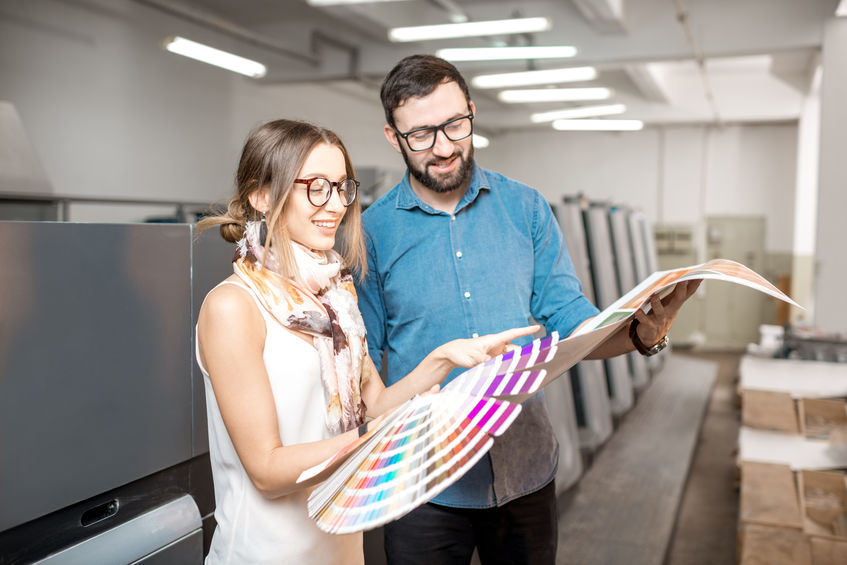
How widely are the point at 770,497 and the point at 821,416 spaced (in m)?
1.27

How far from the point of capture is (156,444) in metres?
1.60

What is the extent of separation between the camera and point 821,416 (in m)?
4.09

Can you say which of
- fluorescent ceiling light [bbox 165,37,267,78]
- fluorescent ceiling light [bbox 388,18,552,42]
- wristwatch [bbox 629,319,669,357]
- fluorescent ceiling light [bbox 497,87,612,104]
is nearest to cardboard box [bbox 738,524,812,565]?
wristwatch [bbox 629,319,669,357]

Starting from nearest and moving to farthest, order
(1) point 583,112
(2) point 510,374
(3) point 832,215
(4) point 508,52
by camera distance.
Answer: (2) point 510,374, (3) point 832,215, (4) point 508,52, (1) point 583,112

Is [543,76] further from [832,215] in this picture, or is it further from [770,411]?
[770,411]

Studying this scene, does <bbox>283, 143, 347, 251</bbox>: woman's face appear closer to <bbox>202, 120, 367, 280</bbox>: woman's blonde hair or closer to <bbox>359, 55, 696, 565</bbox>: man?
<bbox>202, 120, 367, 280</bbox>: woman's blonde hair

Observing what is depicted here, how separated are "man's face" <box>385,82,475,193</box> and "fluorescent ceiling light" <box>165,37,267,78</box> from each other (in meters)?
4.31

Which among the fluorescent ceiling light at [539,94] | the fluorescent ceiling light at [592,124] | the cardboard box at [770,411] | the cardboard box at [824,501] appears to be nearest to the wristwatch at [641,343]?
the cardboard box at [824,501]

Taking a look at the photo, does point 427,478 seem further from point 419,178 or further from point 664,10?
point 664,10

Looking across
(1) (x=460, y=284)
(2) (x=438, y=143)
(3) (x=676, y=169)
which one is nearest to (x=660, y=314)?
(1) (x=460, y=284)

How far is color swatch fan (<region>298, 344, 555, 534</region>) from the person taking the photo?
2.65ft

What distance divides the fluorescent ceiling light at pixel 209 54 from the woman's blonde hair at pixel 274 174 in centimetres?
448

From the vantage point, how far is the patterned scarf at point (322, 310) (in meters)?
1.12

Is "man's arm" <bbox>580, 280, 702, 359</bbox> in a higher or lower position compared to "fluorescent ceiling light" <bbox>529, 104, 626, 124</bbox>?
lower
